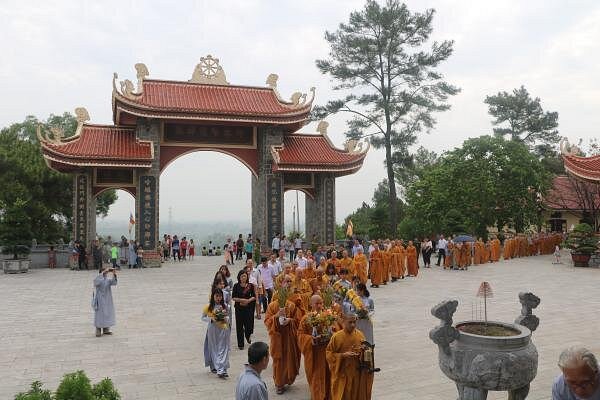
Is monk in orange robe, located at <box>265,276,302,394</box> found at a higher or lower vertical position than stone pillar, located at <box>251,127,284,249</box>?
lower

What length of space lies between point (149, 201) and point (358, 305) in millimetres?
16722

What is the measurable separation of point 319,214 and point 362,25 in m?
12.2

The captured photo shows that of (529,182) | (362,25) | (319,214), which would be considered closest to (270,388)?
(319,214)

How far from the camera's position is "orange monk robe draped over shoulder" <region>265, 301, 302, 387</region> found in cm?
659

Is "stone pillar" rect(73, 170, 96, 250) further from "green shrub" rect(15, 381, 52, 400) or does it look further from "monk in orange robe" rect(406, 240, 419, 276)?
"green shrub" rect(15, 381, 52, 400)

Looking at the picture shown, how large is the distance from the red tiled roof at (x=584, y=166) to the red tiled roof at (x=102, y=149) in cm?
1836

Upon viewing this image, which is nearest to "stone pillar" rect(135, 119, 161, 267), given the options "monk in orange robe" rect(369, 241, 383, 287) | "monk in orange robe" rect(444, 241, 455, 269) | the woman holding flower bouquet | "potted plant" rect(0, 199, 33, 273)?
"potted plant" rect(0, 199, 33, 273)

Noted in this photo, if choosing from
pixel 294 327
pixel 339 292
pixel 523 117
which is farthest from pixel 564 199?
pixel 294 327

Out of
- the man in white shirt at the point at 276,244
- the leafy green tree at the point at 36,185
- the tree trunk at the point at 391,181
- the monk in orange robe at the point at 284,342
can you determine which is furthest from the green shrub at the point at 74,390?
the tree trunk at the point at 391,181

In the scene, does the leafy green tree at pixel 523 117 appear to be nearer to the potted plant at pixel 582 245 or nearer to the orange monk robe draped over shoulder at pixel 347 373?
the potted plant at pixel 582 245

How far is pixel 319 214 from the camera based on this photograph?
24.1 metres

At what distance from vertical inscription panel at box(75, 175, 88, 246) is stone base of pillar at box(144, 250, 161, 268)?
276 cm

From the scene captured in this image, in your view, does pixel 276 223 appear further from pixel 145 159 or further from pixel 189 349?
pixel 189 349

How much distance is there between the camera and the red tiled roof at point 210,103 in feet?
69.7
